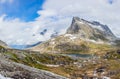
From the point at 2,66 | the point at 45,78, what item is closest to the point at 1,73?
the point at 2,66

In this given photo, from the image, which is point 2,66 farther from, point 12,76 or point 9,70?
point 12,76

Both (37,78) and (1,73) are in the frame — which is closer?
(1,73)

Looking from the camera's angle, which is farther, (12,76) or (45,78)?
(45,78)

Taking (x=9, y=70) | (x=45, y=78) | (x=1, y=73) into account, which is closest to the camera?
(x=1, y=73)

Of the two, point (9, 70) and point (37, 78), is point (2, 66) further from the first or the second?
point (37, 78)

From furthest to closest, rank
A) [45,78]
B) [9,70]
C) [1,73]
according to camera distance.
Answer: [45,78], [9,70], [1,73]

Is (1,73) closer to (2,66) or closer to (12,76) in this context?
(12,76)

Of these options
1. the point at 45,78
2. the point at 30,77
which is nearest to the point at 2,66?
the point at 30,77

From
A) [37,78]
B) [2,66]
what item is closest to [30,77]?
[37,78]
